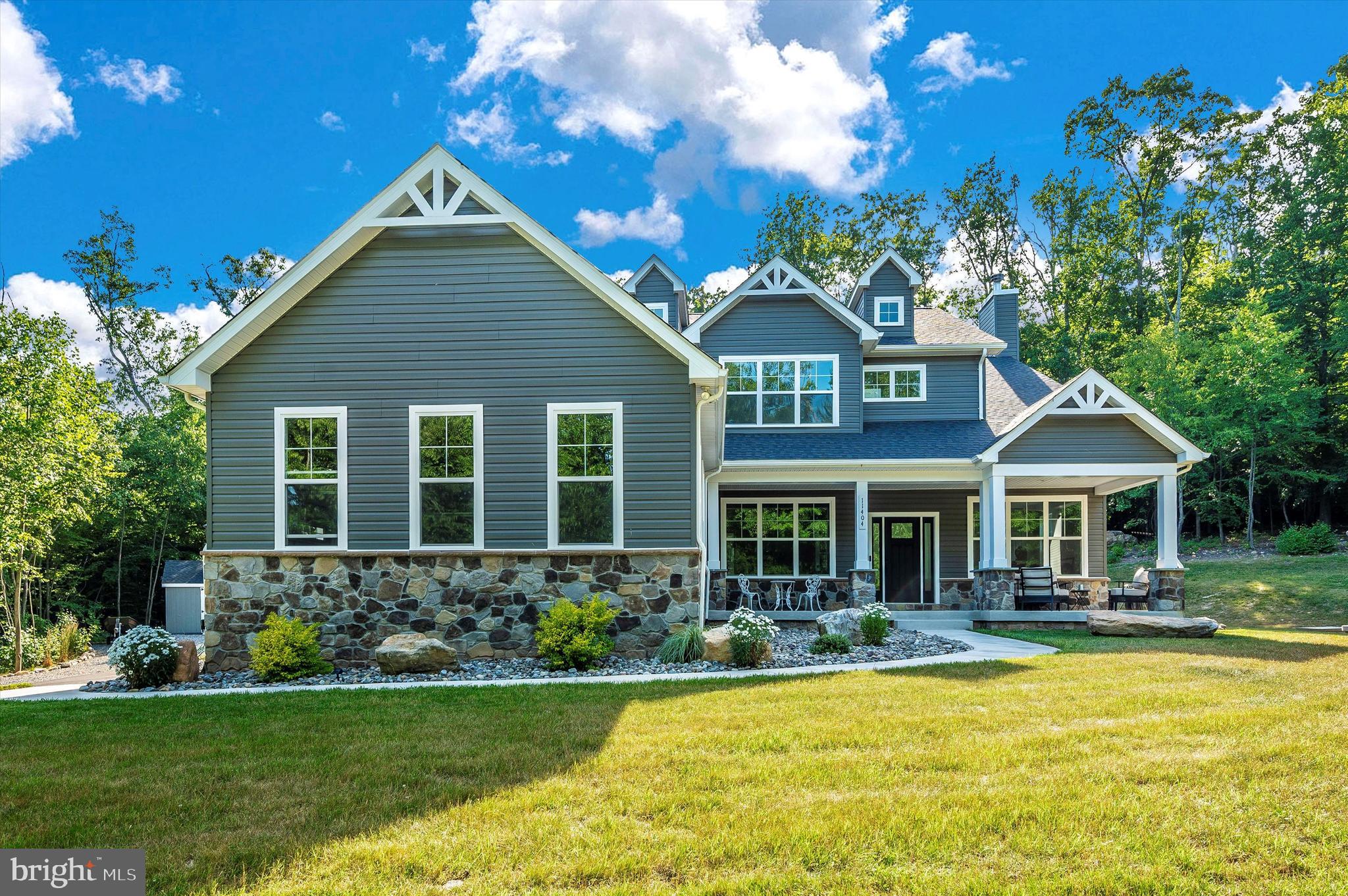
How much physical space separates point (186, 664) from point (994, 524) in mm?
12558

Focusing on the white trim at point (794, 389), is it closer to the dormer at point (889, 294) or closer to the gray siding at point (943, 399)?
the gray siding at point (943, 399)

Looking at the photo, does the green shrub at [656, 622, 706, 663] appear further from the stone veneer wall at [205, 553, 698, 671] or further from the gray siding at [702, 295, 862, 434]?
the gray siding at [702, 295, 862, 434]

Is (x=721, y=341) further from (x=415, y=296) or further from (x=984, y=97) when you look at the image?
(x=984, y=97)

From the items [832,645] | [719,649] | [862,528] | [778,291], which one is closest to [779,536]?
[862,528]

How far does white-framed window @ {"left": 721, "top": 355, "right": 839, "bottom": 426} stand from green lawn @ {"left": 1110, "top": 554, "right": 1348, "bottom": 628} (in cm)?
889

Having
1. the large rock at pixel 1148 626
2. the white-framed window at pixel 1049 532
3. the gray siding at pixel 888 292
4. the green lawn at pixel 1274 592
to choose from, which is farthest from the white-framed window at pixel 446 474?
the green lawn at pixel 1274 592

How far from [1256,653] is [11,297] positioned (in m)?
22.3

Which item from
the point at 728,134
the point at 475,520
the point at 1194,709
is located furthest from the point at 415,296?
the point at 728,134

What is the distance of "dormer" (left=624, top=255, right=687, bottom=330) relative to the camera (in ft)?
60.9

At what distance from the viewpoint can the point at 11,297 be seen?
16844 millimetres

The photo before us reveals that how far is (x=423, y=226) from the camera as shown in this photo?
33.6 ft

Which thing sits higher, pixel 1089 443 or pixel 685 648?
pixel 1089 443

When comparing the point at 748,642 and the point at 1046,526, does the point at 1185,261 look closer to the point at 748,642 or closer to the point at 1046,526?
the point at 1046,526

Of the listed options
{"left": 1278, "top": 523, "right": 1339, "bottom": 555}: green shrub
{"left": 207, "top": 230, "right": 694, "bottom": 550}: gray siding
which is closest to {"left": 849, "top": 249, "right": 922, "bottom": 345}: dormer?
{"left": 207, "top": 230, "right": 694, "bottom": 550}: gray siding
